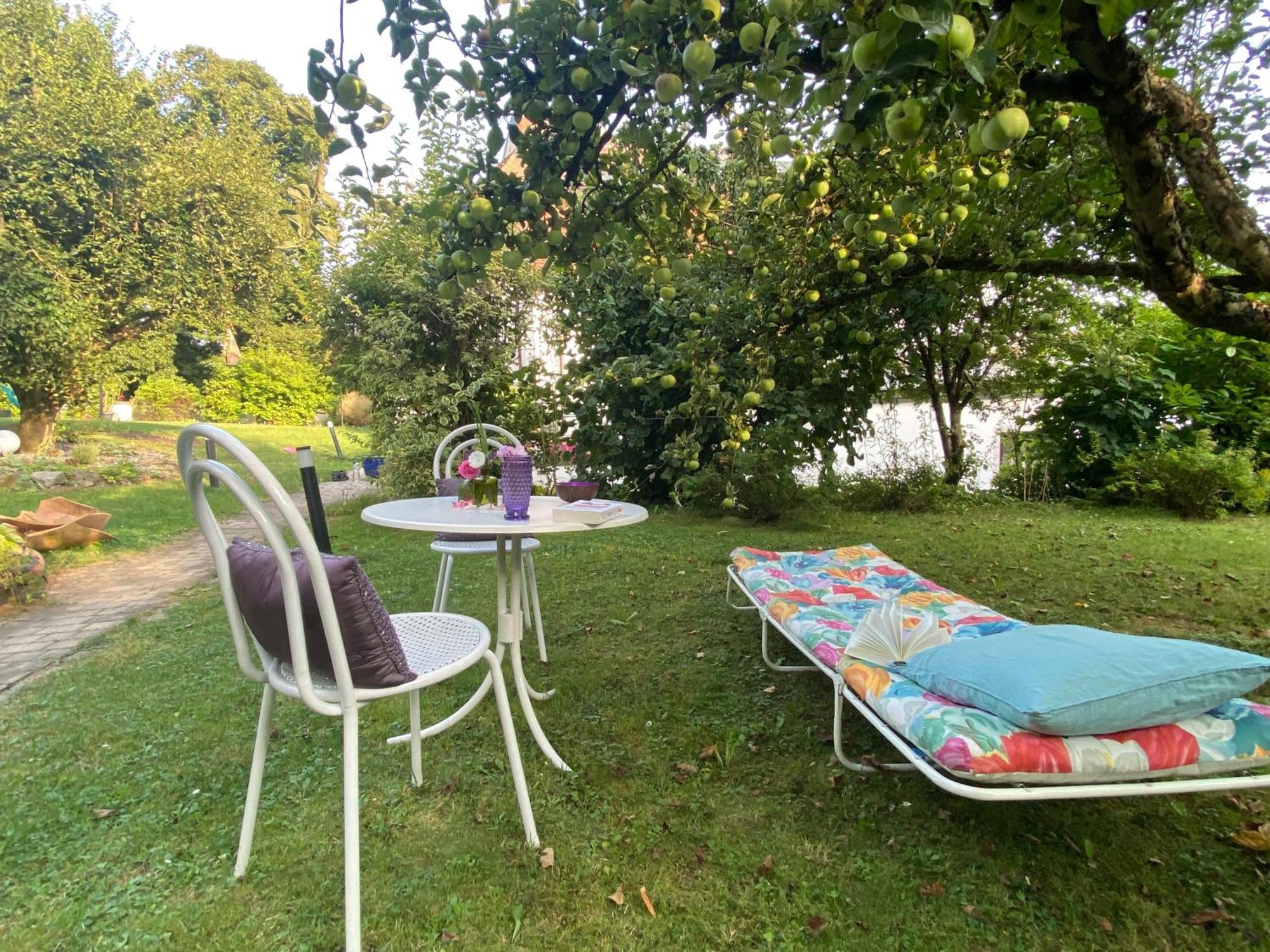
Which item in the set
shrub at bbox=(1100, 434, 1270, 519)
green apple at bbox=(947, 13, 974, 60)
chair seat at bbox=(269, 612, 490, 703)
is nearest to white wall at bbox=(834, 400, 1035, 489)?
shrub at bbox=(1100, 434, 1270, 519)

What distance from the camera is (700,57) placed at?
3.67 ft

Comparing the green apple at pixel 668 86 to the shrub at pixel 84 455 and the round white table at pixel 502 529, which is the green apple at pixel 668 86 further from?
the shrub at pixel 84 455

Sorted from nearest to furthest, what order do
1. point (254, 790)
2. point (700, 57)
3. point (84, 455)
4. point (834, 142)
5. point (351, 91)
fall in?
point (700, 57) → point (351, 91) → point (254, 790) → point (834, 142) → point (84, 455)

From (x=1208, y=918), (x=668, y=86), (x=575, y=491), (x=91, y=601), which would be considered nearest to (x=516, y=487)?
(x=575, y=491)

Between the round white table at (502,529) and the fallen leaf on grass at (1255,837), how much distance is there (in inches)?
72.0

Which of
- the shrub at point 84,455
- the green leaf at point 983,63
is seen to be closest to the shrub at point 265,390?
the shrub at point 84,455

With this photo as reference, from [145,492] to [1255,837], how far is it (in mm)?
10236

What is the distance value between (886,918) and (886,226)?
6.14 ft

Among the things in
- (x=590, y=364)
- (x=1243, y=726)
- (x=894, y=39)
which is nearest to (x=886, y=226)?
(x=894, y=39)

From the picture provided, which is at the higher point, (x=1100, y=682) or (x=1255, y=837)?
(x=1100, y=682)

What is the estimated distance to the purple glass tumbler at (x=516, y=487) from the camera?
210 centimetres

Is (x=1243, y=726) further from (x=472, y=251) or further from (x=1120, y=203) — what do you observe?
(x=1120, y=203)

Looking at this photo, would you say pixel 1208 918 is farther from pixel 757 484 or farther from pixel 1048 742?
pixel 757 484

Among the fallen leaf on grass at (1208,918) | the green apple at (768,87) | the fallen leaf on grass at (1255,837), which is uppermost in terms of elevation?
the green apple at (768,87)
